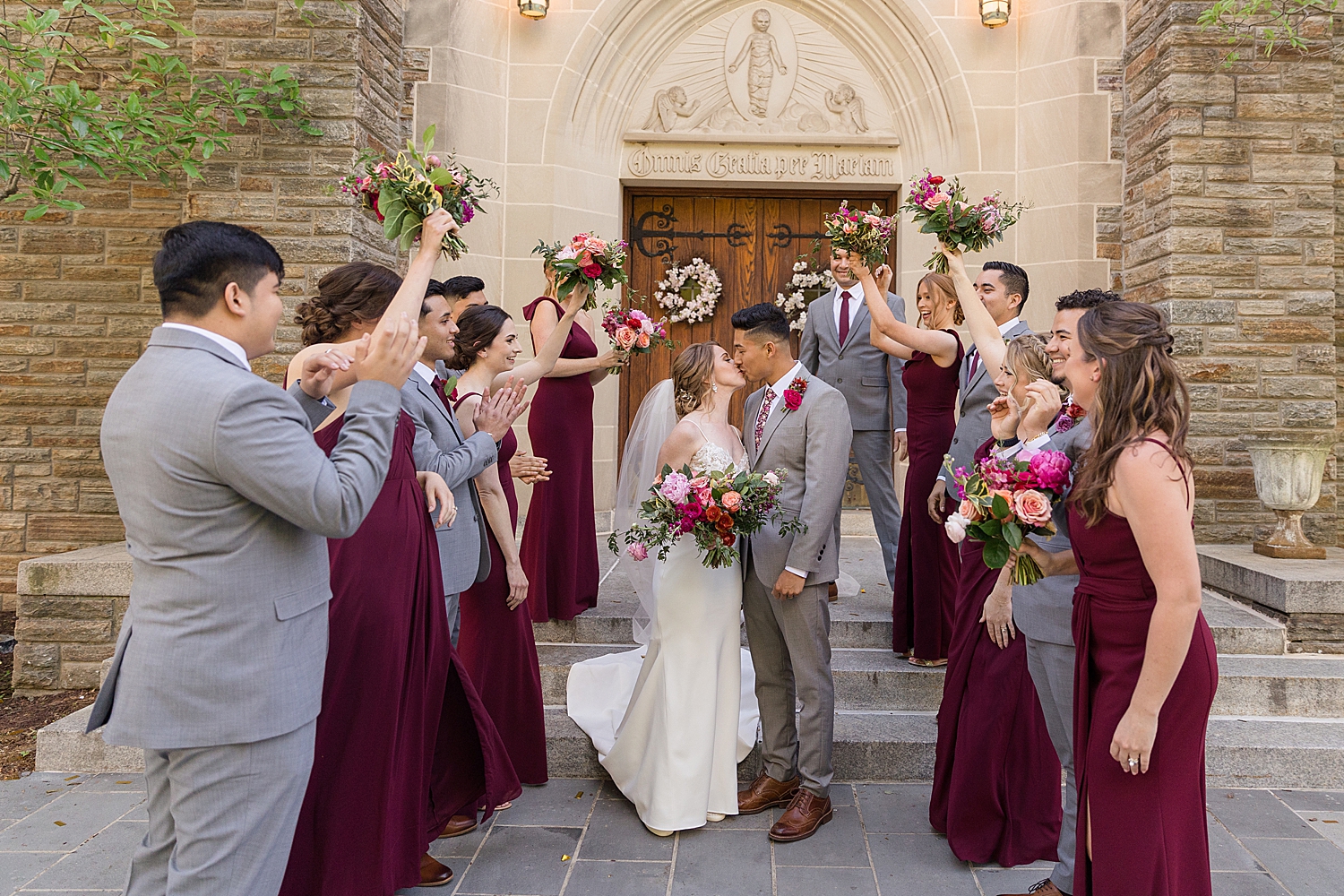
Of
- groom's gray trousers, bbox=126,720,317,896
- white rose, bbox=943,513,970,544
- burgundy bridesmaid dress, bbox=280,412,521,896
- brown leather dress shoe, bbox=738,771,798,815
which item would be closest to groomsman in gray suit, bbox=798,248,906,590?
brown leather dress shoe, bbox=738,771,798,815

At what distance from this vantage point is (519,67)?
7.36m

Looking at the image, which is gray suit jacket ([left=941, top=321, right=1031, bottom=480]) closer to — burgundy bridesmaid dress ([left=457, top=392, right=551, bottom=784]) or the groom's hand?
the groom's hand

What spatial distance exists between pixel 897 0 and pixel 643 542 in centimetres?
592

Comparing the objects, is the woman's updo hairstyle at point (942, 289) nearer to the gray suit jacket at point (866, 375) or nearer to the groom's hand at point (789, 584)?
the gray suit jacket at point (866, 375)

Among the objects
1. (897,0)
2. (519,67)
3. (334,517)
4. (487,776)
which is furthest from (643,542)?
(897,0)

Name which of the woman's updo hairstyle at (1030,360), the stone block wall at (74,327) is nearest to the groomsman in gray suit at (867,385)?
the woman's updo hairstyle at (1030,360)

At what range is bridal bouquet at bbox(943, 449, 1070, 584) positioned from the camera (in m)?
2.40

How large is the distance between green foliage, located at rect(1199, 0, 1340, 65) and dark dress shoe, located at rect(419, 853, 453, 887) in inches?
270

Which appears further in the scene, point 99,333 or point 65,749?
point 99,333

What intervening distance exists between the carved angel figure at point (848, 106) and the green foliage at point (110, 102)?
4343 mm

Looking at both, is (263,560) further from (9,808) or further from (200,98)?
(200,98)

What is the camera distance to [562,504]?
16.1 feet

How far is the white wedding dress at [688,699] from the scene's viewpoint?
11.6ft

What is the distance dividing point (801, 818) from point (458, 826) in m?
1.41
